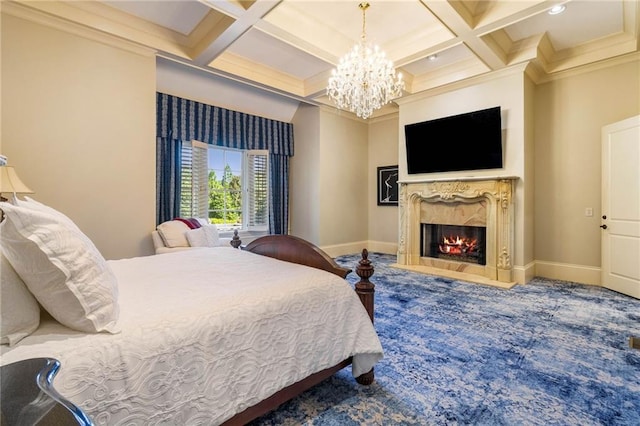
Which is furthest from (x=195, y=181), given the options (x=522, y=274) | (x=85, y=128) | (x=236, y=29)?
(x=522, y=274)

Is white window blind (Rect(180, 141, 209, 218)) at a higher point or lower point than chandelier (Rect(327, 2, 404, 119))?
lower

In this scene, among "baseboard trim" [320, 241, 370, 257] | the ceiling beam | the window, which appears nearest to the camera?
the ceiling beam

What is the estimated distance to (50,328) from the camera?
1.07 m

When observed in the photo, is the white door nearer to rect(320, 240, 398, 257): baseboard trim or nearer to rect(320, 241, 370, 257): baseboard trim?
rect(320, 240, 398, 257): baseboard trim

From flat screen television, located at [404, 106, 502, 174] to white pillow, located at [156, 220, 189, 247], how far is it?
150 inches

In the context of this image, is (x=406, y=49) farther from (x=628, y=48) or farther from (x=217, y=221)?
(x=217, y=221)

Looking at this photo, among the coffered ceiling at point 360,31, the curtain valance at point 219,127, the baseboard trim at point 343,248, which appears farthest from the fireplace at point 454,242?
the curtain valance at point 219,127

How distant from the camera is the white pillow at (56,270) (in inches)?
38.9

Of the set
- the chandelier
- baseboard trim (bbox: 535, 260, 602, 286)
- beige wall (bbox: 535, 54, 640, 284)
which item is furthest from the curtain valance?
baseboard trim (bbox: 535, 260, 602, 286)

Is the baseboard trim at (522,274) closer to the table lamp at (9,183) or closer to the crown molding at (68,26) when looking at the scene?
the table lamp at (9,183)

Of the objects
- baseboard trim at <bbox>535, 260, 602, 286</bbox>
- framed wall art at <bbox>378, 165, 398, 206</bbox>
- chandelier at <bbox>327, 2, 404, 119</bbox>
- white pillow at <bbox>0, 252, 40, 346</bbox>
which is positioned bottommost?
baseboard trim at <bbox>535, 260, 602, 286</bbox>

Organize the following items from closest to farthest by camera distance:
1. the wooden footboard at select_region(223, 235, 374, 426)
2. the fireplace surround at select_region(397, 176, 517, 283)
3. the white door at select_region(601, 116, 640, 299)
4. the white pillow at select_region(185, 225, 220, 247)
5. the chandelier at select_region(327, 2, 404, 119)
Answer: the wooden footboard at select_region(223, 235, 374, 426) < the chandelier at select_region(327, 2, 404, 119) < the white door at select_region(601, 116, 640, 299) < the white pillow at select_region(185, 225, 220, 247) < the fireplace surround at select_region(397, 176, 517, 283)

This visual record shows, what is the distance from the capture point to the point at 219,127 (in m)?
5.10

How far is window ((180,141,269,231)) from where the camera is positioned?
15.7ft
